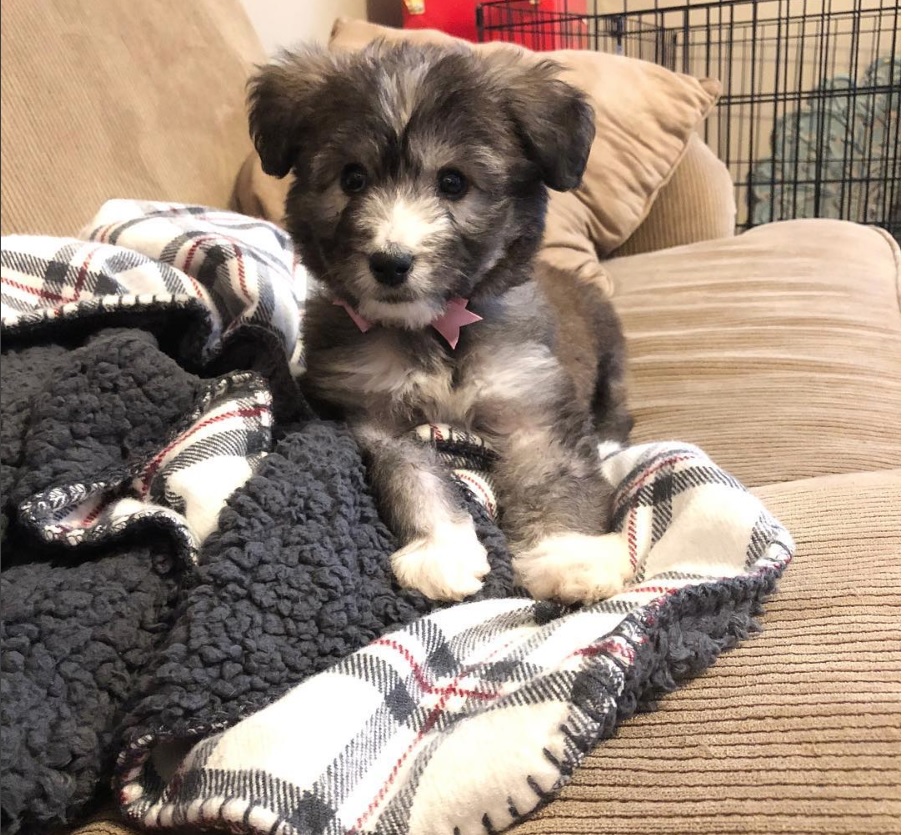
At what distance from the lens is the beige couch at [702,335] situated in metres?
0.78

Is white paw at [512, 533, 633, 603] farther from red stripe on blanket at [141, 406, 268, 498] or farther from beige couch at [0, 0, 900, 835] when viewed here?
red stripe on blanket at [141, 406, 268, 498]

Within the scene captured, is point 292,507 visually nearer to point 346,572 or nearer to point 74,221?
point 346,572

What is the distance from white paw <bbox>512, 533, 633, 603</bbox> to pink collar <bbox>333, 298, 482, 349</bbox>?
0.41m

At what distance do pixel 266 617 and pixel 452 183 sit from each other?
0.81 metres

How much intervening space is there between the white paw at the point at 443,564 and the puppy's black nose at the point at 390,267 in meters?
0.40

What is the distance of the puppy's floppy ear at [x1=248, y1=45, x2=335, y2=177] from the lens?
1503 millimetres

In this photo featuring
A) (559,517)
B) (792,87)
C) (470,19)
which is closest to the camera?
(559,517)

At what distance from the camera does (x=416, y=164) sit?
55.3 inches

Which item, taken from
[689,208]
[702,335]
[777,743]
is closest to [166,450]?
[777,743]

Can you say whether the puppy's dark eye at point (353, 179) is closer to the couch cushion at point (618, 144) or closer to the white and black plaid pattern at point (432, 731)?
the white and black plaid pattern at point (432, 731)

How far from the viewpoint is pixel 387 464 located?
1296 mm

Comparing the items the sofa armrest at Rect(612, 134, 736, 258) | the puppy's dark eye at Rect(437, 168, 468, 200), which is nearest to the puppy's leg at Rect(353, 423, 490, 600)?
the puppy's dark eye at Rect(437, 168, 468, 200)

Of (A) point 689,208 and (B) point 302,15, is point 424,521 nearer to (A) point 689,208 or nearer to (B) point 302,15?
(A) point 689,208

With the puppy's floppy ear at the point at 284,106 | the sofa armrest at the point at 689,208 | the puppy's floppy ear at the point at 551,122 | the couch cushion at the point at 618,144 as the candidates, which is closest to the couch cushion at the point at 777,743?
the puppy's floppy ear at the point at 551,122
